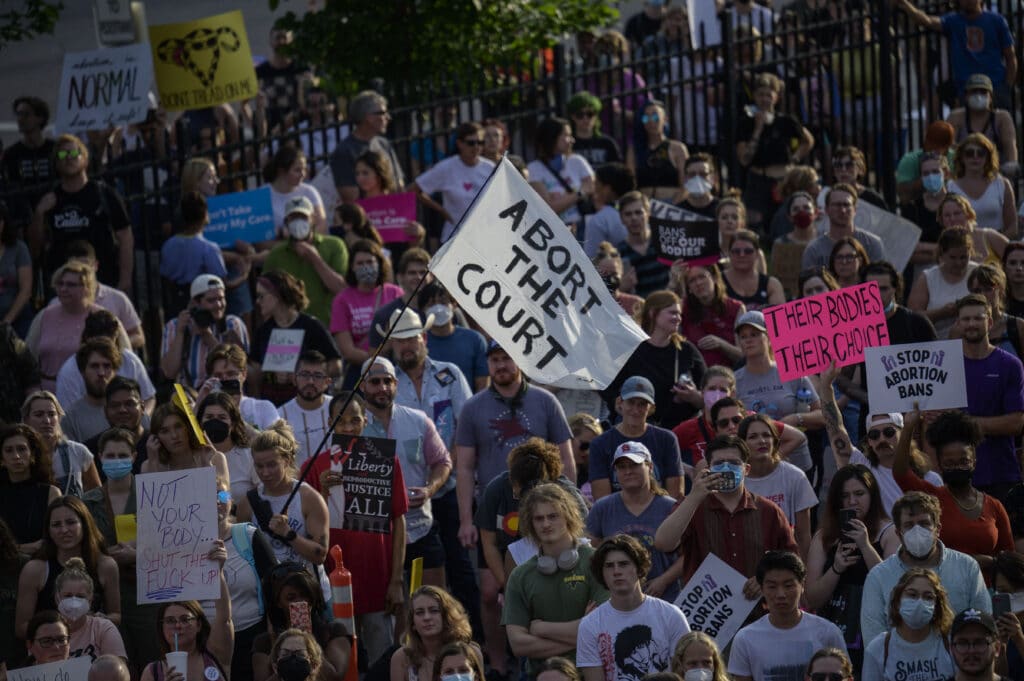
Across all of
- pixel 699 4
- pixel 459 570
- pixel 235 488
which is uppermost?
pixel 699 4

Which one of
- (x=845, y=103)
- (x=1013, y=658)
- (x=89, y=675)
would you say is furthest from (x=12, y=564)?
(x=845, y=103)

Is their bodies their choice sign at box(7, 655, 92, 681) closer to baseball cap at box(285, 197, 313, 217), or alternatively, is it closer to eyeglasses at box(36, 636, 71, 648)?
eyeglasses at box(36, 636, 71, 648)

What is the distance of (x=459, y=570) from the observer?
12.5 meters

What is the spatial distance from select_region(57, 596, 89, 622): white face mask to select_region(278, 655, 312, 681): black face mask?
1.24 metres

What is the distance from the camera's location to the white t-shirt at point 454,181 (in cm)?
1602

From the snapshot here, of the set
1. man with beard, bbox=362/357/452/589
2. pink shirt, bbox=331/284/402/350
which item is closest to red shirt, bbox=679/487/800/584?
man with beard, bbox=362/357/452/589

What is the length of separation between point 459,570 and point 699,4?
7.40 m

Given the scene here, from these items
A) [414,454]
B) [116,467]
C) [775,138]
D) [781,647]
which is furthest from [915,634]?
[775,138]

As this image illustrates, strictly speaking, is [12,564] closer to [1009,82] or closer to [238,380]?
[238,380]

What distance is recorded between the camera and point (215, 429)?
1190 cm

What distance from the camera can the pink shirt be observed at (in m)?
14.0

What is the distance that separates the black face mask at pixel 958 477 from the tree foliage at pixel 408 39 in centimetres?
745

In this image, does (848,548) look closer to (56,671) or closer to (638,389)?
(638,389)

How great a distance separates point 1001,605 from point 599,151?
7.62 meters
